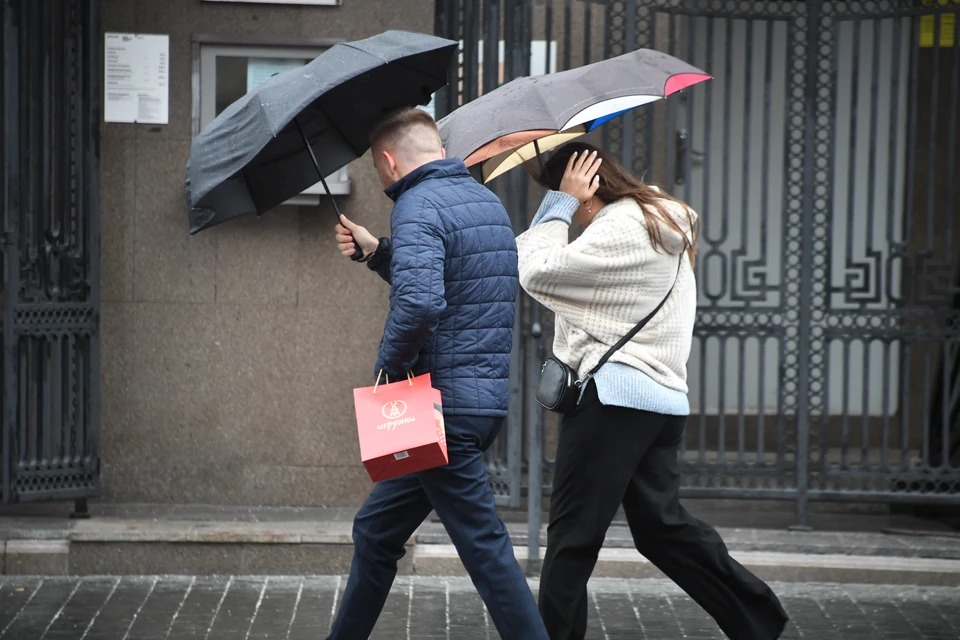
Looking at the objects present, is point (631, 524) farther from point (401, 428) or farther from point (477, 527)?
point (401, 428)

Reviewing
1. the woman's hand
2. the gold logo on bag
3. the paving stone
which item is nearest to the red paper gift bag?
the gold logo on bag

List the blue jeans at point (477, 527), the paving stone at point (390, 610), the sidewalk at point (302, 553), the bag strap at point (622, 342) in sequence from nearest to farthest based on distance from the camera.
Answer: the blue jeans at point (477, 527) < the bag strap at point (622, 342) < the paving stone at point (390, 610) < the sidewalk at point (302, 553)

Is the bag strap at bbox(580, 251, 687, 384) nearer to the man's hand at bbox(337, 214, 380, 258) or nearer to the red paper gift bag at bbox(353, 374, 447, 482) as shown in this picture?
the red paper gift bag at bbox(353, 374, 447, 482)

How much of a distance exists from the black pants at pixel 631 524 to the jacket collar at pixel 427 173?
0.86 m

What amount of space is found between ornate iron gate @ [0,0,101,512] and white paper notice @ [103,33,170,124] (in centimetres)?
15

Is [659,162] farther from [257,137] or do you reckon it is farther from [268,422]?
[257,137]

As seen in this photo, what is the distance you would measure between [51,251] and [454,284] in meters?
2.88

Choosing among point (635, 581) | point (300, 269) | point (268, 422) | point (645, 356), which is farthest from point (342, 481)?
point (645, 356)

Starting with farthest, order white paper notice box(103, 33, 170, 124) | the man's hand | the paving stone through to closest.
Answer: white paper notice box(103, 33, 170, 124) → the paving stone → the man's hand

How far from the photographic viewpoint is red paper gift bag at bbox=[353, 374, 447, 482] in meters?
3.96

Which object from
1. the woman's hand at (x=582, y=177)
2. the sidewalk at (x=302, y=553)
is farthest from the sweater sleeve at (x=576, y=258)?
the sidewalk at (x=302, y=553)

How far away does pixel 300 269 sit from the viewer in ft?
21.9

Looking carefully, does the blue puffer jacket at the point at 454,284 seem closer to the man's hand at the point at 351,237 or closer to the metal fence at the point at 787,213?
the man's hand at the point at 351,237

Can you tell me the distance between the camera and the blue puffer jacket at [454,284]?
396cm
